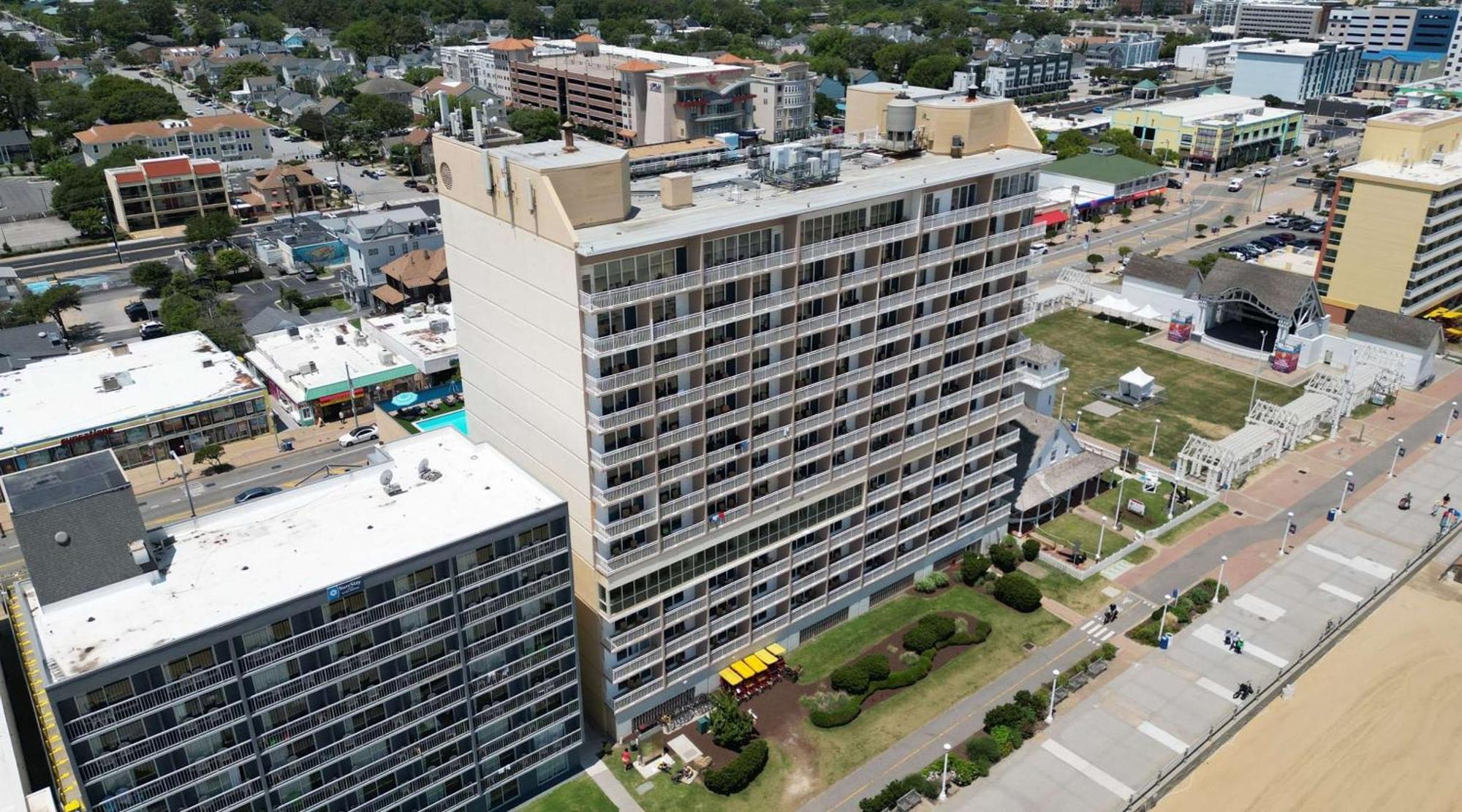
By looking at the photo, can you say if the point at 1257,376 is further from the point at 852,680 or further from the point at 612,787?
the point at 612,787

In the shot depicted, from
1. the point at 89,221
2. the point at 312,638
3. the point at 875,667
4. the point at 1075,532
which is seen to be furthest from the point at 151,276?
the point at 1075,532

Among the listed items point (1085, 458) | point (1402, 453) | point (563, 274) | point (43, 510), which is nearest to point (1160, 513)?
point (1085, 458)

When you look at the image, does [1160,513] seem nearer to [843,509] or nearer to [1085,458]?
[1085,458]

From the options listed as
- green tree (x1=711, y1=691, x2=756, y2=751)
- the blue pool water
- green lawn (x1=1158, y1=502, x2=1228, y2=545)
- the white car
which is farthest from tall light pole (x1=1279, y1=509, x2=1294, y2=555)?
the white car

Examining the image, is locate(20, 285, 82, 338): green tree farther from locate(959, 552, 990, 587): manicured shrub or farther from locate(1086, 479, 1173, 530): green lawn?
locate(1086, 479, 1173, 530): green lawn

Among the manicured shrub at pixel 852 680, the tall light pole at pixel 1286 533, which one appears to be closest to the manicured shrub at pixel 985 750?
the manicured shrub at pixel 852 680
